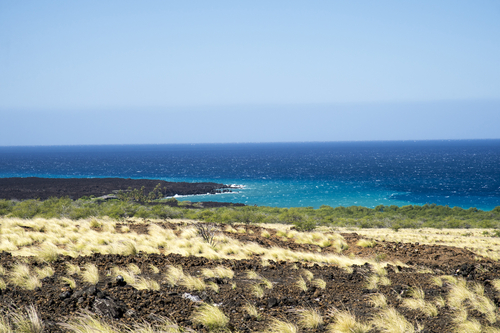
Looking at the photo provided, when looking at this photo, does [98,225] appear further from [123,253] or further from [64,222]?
[123,253]

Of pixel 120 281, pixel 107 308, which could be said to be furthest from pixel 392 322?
pixel 120 281

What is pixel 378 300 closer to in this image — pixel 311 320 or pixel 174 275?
pixel 311 320

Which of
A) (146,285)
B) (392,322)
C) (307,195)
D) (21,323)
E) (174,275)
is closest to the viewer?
(21,323)

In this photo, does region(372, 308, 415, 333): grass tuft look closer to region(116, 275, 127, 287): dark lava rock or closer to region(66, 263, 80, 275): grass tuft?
region(116, 275, 127, 287): dark lava rock

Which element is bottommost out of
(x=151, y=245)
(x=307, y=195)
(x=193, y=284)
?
(x=307, y=195)

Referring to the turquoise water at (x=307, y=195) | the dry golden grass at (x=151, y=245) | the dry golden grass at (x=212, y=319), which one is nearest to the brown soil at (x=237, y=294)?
the dry golden grass at (x=212, y=319)

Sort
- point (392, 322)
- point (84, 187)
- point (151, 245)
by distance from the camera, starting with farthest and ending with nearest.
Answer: point (84, 187) < point (151, 245) < point (392, 322)

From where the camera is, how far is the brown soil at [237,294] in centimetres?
550

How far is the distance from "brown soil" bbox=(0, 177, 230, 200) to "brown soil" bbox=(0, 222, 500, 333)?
55.2 metres

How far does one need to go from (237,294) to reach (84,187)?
222 feet

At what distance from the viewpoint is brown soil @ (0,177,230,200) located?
59775mm

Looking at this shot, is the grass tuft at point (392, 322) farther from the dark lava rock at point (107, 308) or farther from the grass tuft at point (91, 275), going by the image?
the grass tuft at point (91, 275)

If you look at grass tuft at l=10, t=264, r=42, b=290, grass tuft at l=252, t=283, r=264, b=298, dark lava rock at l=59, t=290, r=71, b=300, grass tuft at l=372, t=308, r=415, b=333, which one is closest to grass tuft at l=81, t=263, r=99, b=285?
grass tuft at l=10, t=264, r=42, b=290

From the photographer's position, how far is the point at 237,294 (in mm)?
6613
